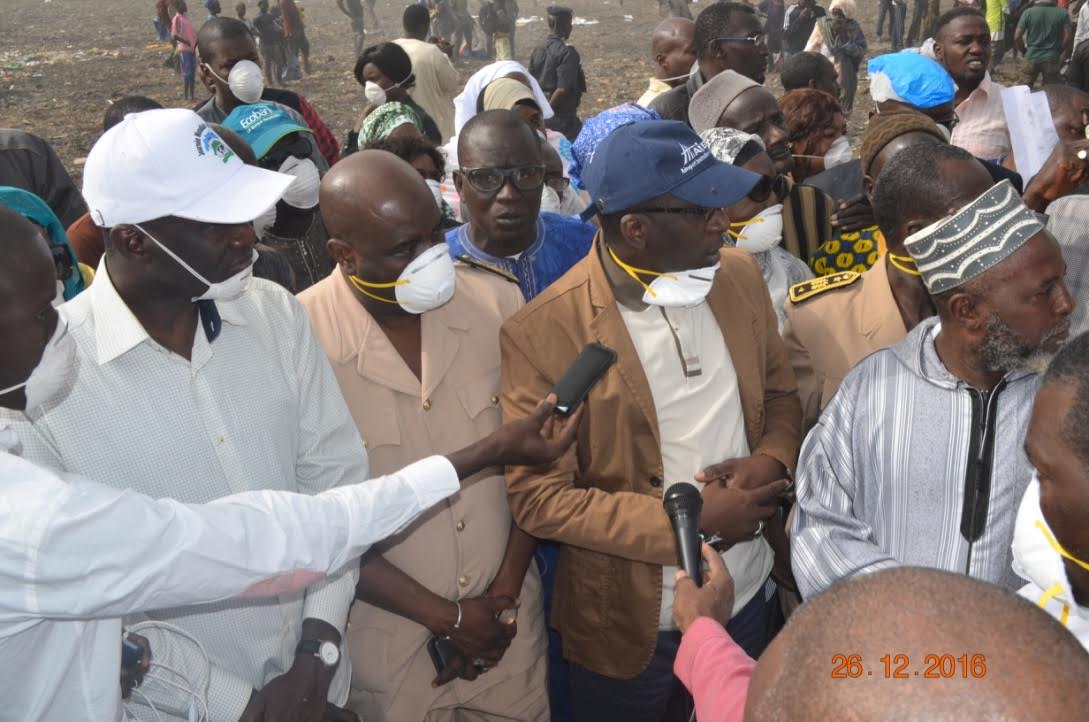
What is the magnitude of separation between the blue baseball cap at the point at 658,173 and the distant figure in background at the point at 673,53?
14.5 ft

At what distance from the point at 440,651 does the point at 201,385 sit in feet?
3.54

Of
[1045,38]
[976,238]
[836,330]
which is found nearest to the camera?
[976,238]

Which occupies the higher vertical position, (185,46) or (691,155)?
(691,155)

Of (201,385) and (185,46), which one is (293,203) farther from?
(185,46)

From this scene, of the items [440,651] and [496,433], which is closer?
[496,433]

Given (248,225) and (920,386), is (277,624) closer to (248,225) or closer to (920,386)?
(248,225)

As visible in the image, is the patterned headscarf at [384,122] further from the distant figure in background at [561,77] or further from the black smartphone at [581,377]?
the distant figure in background at [561,77]

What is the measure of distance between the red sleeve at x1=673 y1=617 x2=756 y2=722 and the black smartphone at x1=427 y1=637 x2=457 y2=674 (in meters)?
1.08

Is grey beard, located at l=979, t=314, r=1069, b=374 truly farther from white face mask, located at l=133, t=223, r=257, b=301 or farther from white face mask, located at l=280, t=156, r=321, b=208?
white face mask, located at l=280, t=156, r=321, b=208

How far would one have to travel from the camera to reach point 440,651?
274 centimetres

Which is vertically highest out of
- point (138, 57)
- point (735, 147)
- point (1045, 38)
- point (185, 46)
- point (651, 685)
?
point (735, 147)

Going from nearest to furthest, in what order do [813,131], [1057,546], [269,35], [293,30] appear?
[1057,546], [813,131], [269,35], [293,30]

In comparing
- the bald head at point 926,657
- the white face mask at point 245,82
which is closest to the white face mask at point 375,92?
the white face mask at point 245,82

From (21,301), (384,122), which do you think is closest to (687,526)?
(21,301)
